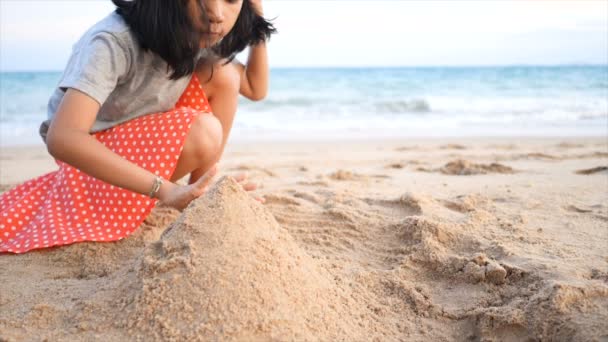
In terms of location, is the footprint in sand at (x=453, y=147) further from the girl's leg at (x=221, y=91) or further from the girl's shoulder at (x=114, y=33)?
the girl's shoulder at (x=114, y=33)

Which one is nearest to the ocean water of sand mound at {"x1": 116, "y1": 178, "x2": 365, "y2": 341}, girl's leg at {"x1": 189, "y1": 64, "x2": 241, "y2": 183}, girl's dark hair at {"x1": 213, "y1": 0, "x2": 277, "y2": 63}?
girl's leg at {"x1": 189, "y1": 64, "x2": 241, "y2": 183}

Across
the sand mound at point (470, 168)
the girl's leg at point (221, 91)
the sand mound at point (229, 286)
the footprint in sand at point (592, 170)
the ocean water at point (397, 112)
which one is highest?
the girl's leg at point (221, 91)

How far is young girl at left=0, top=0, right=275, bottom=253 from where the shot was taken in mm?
1626

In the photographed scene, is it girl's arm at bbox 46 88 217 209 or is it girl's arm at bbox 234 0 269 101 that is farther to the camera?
girl's arm at bbox 234 0 269 101

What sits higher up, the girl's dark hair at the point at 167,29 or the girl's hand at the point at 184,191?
the girl's dark hair at the point at 167,29

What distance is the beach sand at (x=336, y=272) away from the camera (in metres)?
1.19

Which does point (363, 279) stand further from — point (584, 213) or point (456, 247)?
point (584, 213)

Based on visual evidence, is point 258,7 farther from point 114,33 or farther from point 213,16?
point 114,33

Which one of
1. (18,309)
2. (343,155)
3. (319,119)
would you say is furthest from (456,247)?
(319,119)

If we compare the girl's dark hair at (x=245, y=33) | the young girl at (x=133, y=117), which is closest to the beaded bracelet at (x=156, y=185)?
→ the young girl at (x=133, y=117)

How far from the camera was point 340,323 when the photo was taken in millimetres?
1288

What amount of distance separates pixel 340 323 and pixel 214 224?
0.42 meters

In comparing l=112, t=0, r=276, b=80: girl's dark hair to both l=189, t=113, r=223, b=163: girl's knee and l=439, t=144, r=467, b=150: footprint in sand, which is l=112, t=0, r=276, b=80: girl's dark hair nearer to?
l=189, t=113, r=223, b=163: girl's knee

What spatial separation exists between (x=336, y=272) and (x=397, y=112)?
8871 mm
